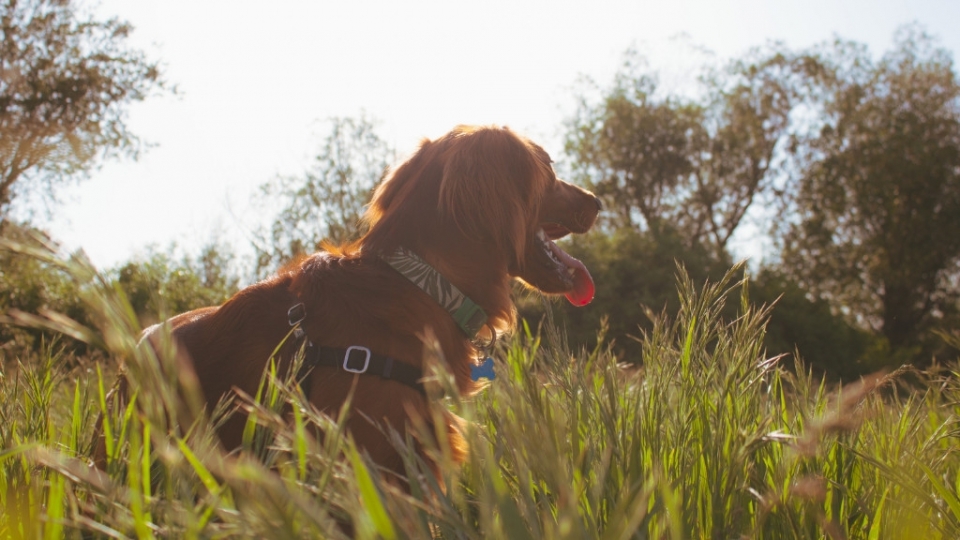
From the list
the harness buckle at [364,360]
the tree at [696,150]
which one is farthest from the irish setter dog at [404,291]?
the tree at [696,150]

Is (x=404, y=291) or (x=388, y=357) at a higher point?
(x=404, y=291)

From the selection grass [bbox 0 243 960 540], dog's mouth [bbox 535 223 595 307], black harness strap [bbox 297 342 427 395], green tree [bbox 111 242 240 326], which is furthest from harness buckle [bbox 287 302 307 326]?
green tree [bbox 111 242 240 326]

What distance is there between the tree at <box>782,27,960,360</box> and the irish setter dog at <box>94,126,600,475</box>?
2518 centimetres

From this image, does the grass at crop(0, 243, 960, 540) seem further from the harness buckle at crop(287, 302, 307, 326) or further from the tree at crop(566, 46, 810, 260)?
the tree at crop(566, 46, 810, 260)

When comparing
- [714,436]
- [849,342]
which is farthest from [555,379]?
[849,342]

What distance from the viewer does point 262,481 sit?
1.88 ft

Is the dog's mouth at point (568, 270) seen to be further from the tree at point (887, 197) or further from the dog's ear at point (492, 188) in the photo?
the tree at point (887, 197)

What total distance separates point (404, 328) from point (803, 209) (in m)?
28.0

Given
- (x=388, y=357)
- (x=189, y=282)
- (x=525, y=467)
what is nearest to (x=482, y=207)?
(x=388, y=357)

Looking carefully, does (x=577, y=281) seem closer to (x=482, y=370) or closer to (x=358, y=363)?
(x=482, y=370)

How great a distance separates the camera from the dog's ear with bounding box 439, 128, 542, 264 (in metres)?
2.48

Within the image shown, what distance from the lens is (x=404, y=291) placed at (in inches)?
89.0

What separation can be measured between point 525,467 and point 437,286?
4.63 ft

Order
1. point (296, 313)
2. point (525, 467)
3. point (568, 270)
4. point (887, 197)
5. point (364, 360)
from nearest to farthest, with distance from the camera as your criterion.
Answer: point (525, 467) < point (364, 360) < point (296, 313) < point (568, 270) < point (887, 197)
